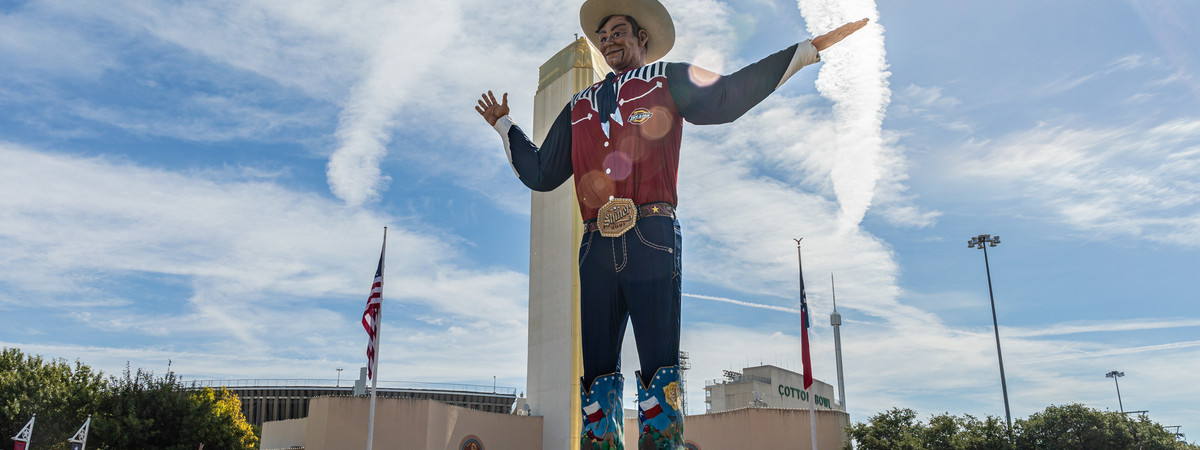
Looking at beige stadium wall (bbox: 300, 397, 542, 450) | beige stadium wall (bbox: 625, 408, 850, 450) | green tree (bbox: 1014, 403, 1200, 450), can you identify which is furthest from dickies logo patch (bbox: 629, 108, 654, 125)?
green tree (bbox: 1014, 403, 1200, 450)

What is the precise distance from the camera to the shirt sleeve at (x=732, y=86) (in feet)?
29.1

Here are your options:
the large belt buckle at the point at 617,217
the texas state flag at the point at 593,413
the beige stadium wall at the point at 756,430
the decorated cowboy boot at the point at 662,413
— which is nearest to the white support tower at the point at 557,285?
the beige stadium wall at the point at 756,430

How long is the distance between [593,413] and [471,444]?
64.8 ft

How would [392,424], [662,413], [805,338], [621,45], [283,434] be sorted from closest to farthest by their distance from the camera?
[662,413]
[621,45]
[805,338]
[392,424]
[283,434]

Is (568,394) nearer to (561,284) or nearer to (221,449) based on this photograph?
(561,284)

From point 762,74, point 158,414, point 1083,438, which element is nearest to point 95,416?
point 158,414

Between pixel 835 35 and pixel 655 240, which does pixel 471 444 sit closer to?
pixel 655 240

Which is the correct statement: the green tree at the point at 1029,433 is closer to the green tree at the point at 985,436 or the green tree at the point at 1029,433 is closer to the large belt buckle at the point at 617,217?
the green tree at the point at 985,436

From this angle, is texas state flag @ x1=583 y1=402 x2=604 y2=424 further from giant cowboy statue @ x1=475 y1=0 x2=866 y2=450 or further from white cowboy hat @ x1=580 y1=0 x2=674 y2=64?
white cowboy hat @ x1=580 y1=0 x2=674 y2=64

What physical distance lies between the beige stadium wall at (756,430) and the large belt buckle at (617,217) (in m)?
18.3

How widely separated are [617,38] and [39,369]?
3006 cm

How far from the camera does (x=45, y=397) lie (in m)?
28.4

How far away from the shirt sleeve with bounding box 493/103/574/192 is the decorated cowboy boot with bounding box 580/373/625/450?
2705 millimetres

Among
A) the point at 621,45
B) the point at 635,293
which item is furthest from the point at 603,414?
the point at 621,45
